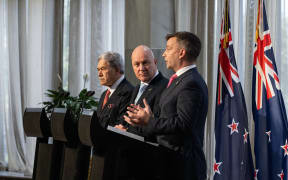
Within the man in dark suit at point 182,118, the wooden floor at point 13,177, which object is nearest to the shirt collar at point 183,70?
the man in dark suit at point 182,118

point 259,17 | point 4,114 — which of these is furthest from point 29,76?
point 259,17

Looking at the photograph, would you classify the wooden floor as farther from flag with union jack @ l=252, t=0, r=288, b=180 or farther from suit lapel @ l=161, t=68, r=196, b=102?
suit lapel @ l=161, t=68, r=196, b=102

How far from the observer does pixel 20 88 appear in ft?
20.7

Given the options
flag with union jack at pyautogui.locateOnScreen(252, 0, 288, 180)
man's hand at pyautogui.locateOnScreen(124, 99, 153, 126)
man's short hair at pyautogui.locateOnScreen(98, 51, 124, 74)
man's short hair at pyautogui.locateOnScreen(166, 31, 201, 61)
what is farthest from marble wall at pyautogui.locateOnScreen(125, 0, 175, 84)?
man's hand at pyautogui.locateOnScreen(124, 99, 153, 126)

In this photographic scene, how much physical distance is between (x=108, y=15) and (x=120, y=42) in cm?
44

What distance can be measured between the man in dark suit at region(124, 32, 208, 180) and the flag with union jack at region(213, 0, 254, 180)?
953 millimetres

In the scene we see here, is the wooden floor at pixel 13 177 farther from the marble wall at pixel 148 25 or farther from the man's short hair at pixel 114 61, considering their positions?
the man's short hair at pixel 114 61

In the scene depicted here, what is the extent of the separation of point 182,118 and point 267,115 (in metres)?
1.21

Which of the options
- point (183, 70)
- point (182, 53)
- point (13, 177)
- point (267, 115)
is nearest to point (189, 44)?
point (182, 53)

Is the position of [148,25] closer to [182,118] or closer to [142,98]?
[142,98]

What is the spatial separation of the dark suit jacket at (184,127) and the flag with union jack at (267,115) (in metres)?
0.97

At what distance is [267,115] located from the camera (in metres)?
3.40

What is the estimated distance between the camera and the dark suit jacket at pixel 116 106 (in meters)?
3.56

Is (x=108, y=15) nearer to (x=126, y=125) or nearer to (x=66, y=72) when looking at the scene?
(x=66, y=72)
